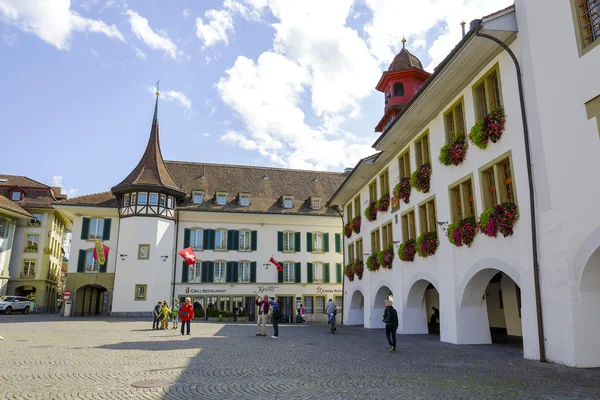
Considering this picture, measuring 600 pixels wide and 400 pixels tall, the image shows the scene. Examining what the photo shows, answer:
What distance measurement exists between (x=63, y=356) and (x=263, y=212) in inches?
1188

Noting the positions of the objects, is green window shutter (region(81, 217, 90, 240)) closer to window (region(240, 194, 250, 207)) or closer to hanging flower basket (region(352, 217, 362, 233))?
window (region(240, 194, 250, 207))

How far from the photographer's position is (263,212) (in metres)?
42.9

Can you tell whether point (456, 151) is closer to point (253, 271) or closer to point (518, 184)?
point (518, 184)

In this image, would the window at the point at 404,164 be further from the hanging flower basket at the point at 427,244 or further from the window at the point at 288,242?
the window at the point at 288,242

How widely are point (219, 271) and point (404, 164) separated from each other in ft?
78.8

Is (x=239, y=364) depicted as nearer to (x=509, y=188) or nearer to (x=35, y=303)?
(x=509, y=188)

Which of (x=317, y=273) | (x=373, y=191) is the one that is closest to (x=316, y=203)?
(x=317, y=273)

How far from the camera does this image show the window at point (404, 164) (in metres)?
22.0

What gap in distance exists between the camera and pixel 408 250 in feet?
68.0

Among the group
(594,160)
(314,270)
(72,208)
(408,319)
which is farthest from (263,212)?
(594,160)

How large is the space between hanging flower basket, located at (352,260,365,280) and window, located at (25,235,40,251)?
37.4 m

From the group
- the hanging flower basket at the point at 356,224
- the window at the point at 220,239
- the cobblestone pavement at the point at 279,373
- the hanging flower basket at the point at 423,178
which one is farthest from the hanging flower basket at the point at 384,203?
the window at the point at 220,239

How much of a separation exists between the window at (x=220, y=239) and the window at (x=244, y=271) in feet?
6.88

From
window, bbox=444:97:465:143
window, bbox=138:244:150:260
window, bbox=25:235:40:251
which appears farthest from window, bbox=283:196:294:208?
window, bbox=444:97:465:143
